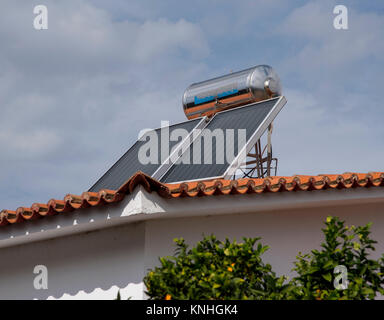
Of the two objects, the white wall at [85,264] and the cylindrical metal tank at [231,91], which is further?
the cylindrical metal tank at [231,91]

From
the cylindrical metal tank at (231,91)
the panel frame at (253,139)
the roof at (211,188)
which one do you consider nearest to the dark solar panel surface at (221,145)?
the panel frame at (253,139)

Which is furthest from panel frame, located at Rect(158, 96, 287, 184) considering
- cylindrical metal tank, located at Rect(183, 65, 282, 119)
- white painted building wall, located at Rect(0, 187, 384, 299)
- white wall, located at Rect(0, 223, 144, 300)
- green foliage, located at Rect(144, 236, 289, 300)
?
green foliage, located at Rect(144, 236, 289, 300)

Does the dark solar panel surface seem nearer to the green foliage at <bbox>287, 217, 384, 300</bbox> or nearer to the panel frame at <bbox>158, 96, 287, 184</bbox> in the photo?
the panel frame at <bbox>158, 96, 287, 184</bbox>

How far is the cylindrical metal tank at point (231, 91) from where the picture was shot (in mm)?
11492

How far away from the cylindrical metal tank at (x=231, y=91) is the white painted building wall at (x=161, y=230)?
4.65 meters

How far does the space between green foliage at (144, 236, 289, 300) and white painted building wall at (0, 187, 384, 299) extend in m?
1.16

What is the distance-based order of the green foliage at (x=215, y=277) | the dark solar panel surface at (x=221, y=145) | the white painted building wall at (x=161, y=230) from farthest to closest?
1. the dark solar panel surface at (x=221, y=145)
2. the white painted building wall at (x=161, y=230)
3. the green foliage at (x=215, y=277)

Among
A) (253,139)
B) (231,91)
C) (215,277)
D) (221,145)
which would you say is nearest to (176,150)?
(221,145)

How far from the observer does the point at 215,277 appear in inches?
195

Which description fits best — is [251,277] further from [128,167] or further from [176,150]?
[128,167]

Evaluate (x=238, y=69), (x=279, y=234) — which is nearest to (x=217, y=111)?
(x=238, y=69)

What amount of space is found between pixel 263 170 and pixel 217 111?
1620 mm

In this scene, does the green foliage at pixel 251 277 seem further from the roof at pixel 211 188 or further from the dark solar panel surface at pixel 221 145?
the dark solar panel surface at pixel 221 145

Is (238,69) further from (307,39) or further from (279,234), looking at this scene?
(279,234)
